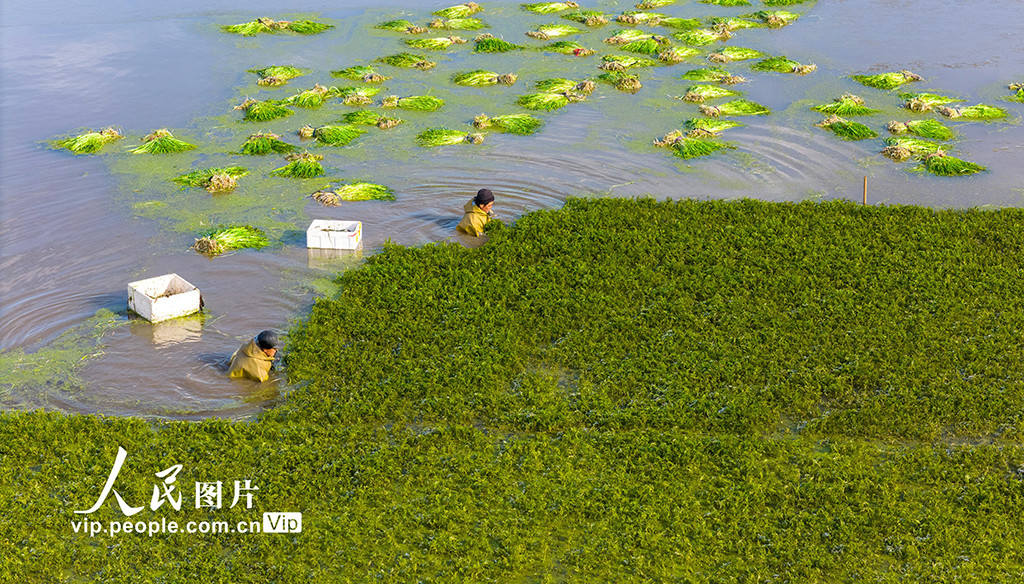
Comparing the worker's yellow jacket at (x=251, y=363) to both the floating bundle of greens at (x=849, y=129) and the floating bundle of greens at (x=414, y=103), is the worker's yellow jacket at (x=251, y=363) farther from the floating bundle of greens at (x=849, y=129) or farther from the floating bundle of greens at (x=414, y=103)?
the floating bundle of greens at (x=849, y=129)

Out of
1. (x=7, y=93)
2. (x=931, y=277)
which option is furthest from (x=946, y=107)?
(x=7, y=93)

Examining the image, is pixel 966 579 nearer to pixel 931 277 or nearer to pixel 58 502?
pixel 931 277

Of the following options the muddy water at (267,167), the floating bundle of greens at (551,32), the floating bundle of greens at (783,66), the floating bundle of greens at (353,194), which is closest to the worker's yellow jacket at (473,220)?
the muddy water at (267,167)

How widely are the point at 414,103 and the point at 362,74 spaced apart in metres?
2.86

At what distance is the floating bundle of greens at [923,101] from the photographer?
19047mm

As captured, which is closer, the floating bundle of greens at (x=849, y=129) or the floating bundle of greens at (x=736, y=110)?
the floating bundle of greens at (x=849, y=129)

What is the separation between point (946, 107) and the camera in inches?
745

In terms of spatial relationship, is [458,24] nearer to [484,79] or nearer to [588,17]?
[588,17]

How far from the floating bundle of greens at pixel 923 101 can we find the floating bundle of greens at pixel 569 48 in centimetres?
849

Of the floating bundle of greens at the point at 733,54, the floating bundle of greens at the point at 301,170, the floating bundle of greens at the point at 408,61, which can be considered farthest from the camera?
the floating bundle of greens at the point at 733,54

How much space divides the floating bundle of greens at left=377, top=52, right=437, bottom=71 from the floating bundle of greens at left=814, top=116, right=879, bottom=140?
10480 millimetres

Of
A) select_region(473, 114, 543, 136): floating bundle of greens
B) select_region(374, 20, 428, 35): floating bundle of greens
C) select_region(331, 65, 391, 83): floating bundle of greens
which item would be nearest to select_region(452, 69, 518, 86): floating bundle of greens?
select_region(331, 65, 391, 83): floating bundle of greens

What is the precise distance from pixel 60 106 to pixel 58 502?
49.6ft

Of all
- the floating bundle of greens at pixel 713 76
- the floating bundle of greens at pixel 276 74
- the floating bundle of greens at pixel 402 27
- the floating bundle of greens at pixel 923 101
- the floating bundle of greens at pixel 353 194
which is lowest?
the floating bundle of greens at pixel 353 194
